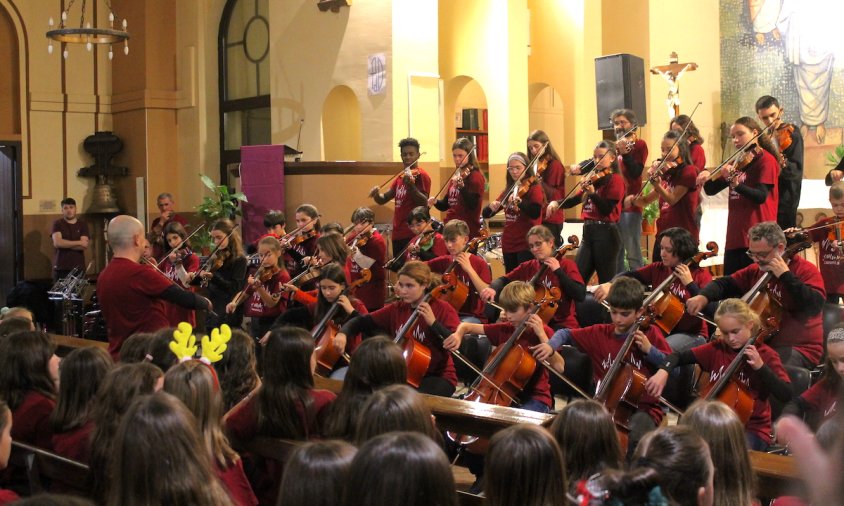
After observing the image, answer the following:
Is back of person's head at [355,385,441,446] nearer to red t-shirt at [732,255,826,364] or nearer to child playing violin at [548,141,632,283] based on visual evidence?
red t-shirt at [732,255,826,364]

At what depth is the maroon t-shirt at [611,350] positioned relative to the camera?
5164 mm

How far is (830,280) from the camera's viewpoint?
6289 mm

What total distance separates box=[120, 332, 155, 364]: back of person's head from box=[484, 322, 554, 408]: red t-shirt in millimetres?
1910

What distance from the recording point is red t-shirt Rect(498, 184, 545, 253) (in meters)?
7.62

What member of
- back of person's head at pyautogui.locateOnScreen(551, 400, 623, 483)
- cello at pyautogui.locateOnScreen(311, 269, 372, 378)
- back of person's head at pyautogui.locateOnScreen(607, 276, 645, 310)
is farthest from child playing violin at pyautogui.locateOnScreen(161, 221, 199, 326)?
back of person's head at pyautogui.locateOnScreen(551, 400, 623, 483)

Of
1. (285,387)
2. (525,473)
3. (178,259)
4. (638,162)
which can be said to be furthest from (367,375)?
(178,259)

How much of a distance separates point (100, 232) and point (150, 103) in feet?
6.07

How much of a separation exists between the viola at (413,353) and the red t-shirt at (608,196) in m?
1.89

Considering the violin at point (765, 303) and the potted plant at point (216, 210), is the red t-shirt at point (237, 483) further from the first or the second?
the potted plant at point (216, 210)

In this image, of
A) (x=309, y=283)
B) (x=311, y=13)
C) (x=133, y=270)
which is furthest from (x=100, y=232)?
(x=133, y=270)

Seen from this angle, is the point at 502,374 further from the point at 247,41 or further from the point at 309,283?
the point at 247,41

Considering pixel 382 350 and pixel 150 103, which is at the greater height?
pixel 150 103

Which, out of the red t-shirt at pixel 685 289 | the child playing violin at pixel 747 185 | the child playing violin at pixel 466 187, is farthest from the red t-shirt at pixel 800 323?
the child playing violin at pixel 466 187

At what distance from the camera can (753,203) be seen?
6.61 meters
